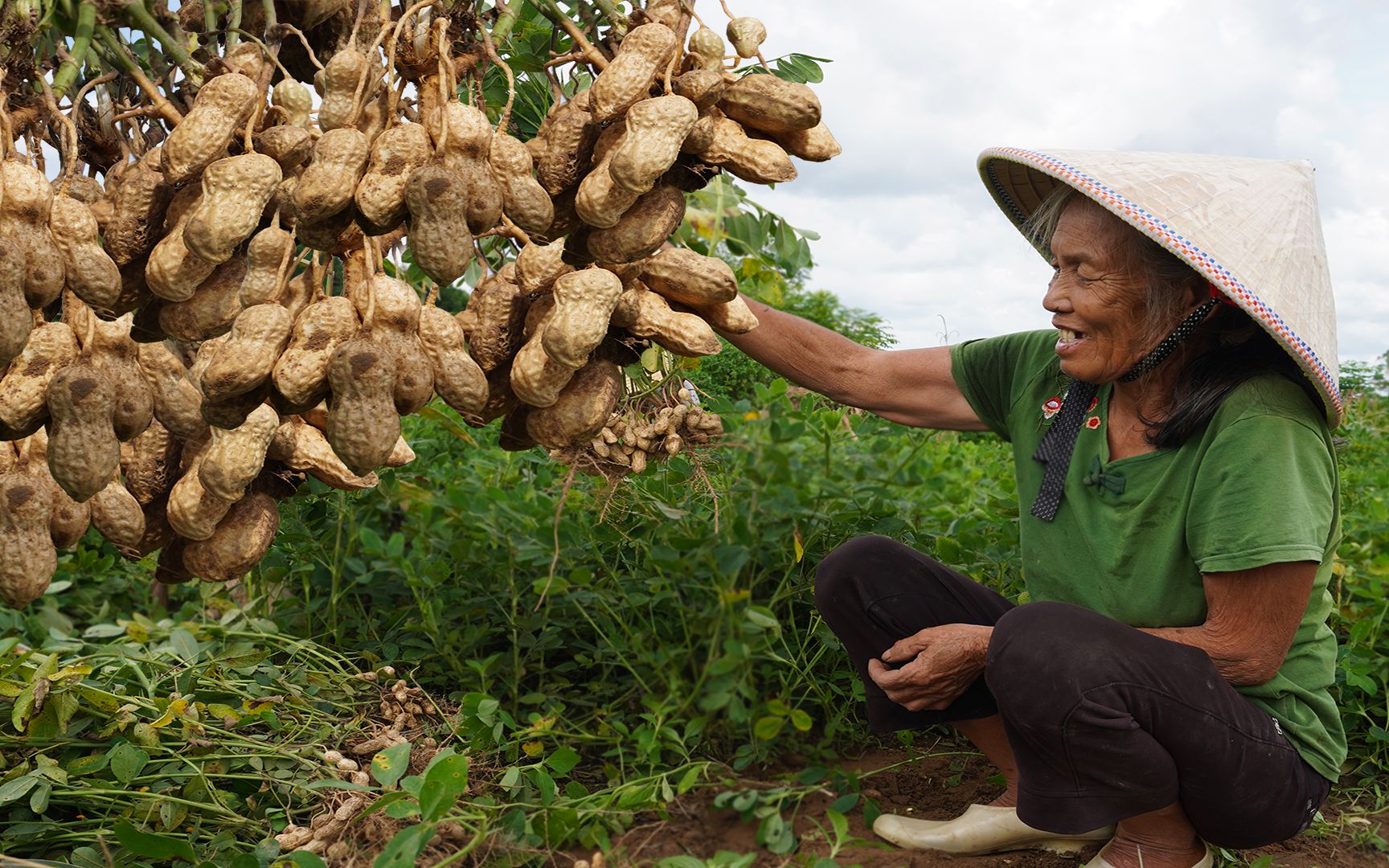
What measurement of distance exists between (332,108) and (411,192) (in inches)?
8.0

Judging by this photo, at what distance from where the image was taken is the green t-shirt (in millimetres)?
2053

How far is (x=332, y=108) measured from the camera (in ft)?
5.08

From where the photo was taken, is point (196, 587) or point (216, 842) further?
point (196, 587)

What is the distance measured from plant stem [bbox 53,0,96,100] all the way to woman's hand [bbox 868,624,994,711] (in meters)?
1.64

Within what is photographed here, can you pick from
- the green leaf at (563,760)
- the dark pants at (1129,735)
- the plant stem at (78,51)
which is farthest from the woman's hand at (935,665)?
the plant stem at (78,51)

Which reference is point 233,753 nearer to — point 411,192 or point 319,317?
point 319,317

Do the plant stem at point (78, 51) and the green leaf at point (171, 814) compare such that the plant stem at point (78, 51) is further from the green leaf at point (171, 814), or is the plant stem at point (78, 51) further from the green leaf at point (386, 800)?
the green leaf at point (171, 814)

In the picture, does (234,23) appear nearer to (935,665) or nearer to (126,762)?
(126,762)

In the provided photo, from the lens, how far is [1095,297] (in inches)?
87.0

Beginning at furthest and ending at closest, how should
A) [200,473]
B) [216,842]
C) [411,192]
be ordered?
[216,842]
[200,473]
[411,192]

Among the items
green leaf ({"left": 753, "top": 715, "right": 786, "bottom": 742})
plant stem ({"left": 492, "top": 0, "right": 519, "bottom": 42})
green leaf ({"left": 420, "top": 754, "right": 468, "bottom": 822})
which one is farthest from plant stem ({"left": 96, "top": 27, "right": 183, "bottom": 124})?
green leaf ({"left": 753, "top": 715, "right": 786, "bottom": 742})

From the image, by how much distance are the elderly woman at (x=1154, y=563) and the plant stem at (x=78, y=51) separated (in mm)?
1541

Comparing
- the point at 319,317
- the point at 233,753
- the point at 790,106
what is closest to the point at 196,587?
the point at 233,753

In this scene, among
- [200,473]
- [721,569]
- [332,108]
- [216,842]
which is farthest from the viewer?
[216,842]
